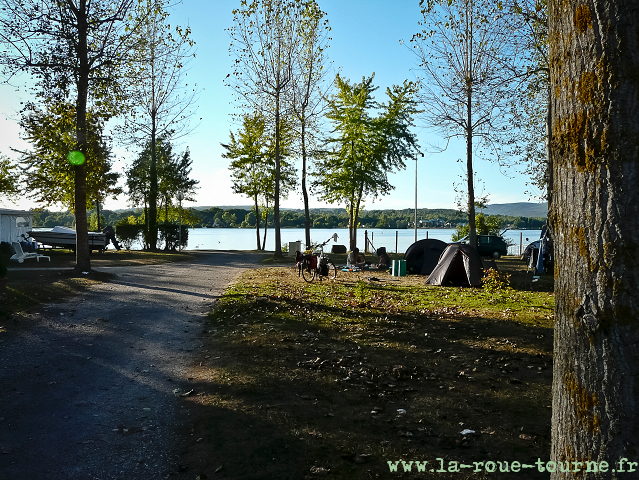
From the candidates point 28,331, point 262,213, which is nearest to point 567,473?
point 28,331

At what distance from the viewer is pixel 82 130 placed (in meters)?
14.7

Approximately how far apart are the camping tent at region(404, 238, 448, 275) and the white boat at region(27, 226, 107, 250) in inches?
736

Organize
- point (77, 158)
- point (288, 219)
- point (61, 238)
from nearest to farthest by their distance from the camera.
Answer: point (77, 158) → point (61, 238) → point (288, 219)

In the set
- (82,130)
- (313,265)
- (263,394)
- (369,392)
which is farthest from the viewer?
(313,265)

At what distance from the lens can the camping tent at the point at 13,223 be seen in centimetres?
2947

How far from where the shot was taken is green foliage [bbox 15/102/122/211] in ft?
50.7

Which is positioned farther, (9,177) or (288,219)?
(288,219)

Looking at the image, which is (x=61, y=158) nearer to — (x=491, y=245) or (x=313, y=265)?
(x=313, y=265)

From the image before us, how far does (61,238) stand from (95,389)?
88.2ft

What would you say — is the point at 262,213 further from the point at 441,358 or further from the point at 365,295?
the point at 441,358

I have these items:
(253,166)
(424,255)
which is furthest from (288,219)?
(424,255)

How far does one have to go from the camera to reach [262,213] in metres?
42.8

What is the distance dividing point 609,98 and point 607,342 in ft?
3.53

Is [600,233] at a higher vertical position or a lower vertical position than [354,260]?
higher
